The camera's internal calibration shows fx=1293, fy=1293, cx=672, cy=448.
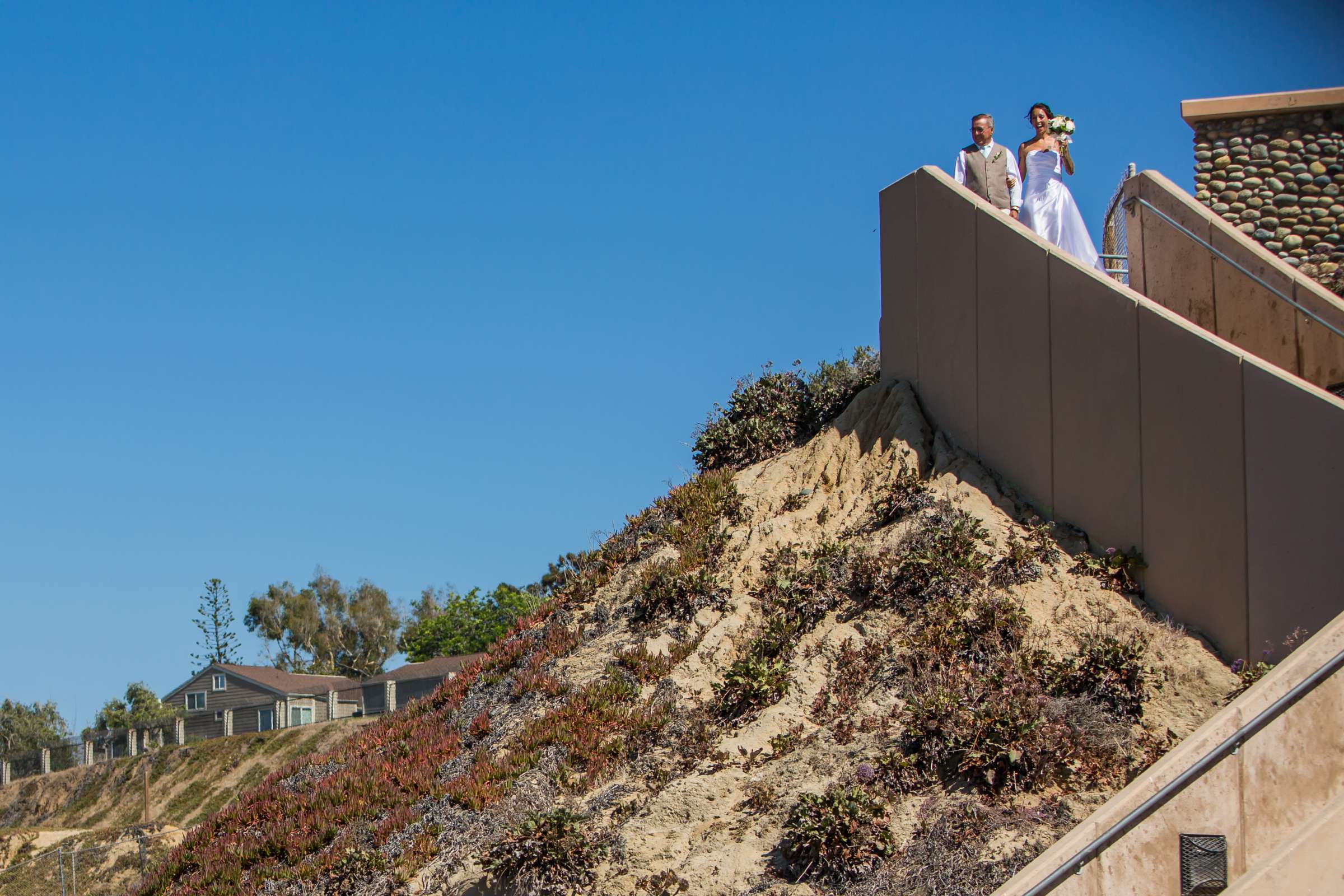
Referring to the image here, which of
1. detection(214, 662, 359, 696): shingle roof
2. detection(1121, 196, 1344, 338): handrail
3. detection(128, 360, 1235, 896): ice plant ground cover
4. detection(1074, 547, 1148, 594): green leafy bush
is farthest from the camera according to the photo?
detection(214, 662, 359, 696): shingle roof

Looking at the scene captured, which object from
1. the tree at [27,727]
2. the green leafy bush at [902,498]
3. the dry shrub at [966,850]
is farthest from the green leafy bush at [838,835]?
the tree at [27,727]

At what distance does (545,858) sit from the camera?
30.3ft

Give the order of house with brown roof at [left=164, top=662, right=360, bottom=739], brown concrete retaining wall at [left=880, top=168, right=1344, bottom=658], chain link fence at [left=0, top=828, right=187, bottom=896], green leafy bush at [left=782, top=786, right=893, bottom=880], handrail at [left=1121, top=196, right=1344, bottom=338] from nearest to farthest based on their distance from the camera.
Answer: green leafy bush at [left=782, top=786, right=893, bottom=880], brown concrete retaining wall at [left=880, top=168, right=1344, bottom=658], handrail at [left=1121, top=196, right=1344, bottom=338], chain link fence at [left=0, top=828, right=187, bottom=896], house with brown roof at [left=164, top=662, right=360, bottom=739]

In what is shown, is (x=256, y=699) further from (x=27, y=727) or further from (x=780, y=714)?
(x=780, y=714)

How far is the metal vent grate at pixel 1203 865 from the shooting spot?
6668 millimetres

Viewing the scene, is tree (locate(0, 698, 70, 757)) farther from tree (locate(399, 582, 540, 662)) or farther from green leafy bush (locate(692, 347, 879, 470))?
green leafy bush (locate(692, 347, 879, 470))

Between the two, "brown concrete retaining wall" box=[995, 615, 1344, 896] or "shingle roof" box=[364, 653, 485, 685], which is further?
"shingle roof" box=[364, 653, 485, 685]

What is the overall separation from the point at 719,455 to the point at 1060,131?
508 centimetres

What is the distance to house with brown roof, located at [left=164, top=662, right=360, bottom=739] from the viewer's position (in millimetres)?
44688

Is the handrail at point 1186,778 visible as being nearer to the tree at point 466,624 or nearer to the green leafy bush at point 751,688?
the green leafy bush at point 751,688

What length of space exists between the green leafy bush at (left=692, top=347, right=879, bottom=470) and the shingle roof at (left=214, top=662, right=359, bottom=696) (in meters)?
40.8

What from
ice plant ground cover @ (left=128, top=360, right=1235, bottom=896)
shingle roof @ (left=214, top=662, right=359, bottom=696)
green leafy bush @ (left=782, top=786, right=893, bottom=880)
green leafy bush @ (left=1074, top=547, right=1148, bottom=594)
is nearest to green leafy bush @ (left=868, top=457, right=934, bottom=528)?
ice plant ground cover @ (left=128, top=360, right=1235, bottom=896)

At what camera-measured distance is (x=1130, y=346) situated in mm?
10703

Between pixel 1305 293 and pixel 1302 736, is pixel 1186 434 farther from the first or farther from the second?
pixel 1302 736
